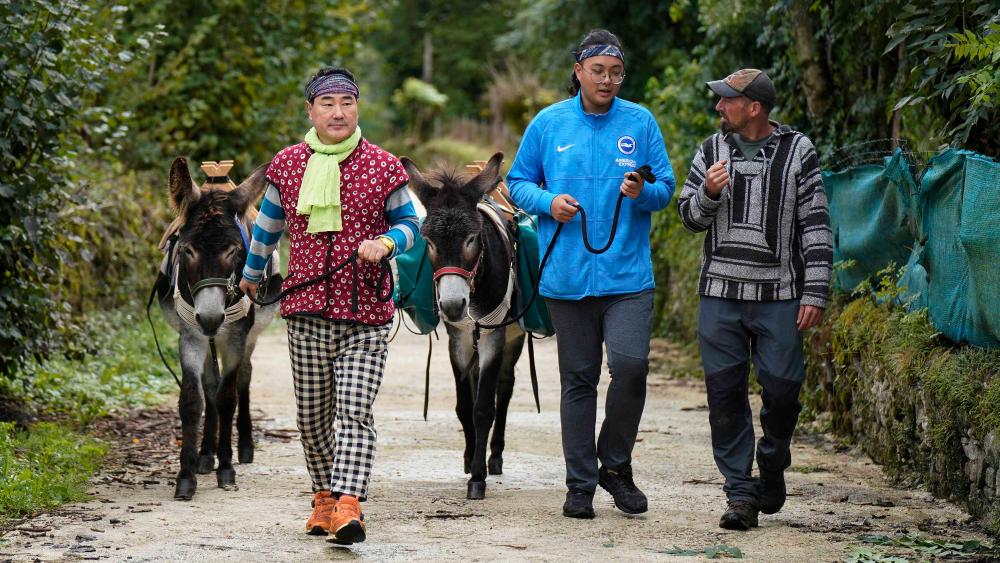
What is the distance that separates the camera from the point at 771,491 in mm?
6203

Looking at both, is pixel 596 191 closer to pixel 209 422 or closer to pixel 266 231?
pixel 266 231

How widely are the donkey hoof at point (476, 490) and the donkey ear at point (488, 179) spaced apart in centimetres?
156

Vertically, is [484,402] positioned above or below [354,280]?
below

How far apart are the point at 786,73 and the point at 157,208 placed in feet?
25.8

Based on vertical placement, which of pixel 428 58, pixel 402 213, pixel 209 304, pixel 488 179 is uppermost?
pixel 428 58

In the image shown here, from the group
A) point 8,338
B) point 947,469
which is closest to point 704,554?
point 947,469

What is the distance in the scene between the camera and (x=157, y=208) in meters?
15.7

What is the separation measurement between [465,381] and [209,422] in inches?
61.4

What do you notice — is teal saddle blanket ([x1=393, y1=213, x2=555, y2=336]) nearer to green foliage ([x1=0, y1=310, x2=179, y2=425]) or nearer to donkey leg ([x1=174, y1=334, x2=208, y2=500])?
donkey leg ([x1=174, y1=334, x2=208, y2=500])

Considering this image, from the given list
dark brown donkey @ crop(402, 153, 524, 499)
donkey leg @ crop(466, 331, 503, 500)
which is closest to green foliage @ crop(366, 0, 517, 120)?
dark brown donkey @ crop(402, 153, 524, 499)

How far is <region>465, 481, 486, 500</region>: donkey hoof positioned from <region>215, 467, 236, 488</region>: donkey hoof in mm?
1388

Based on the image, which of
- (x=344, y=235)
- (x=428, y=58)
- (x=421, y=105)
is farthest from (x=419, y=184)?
(x=428, y=58)

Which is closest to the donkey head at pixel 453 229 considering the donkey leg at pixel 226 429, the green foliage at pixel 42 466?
the donkey leg at pixel 226 429

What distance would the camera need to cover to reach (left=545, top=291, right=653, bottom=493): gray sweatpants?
6.29 metres
